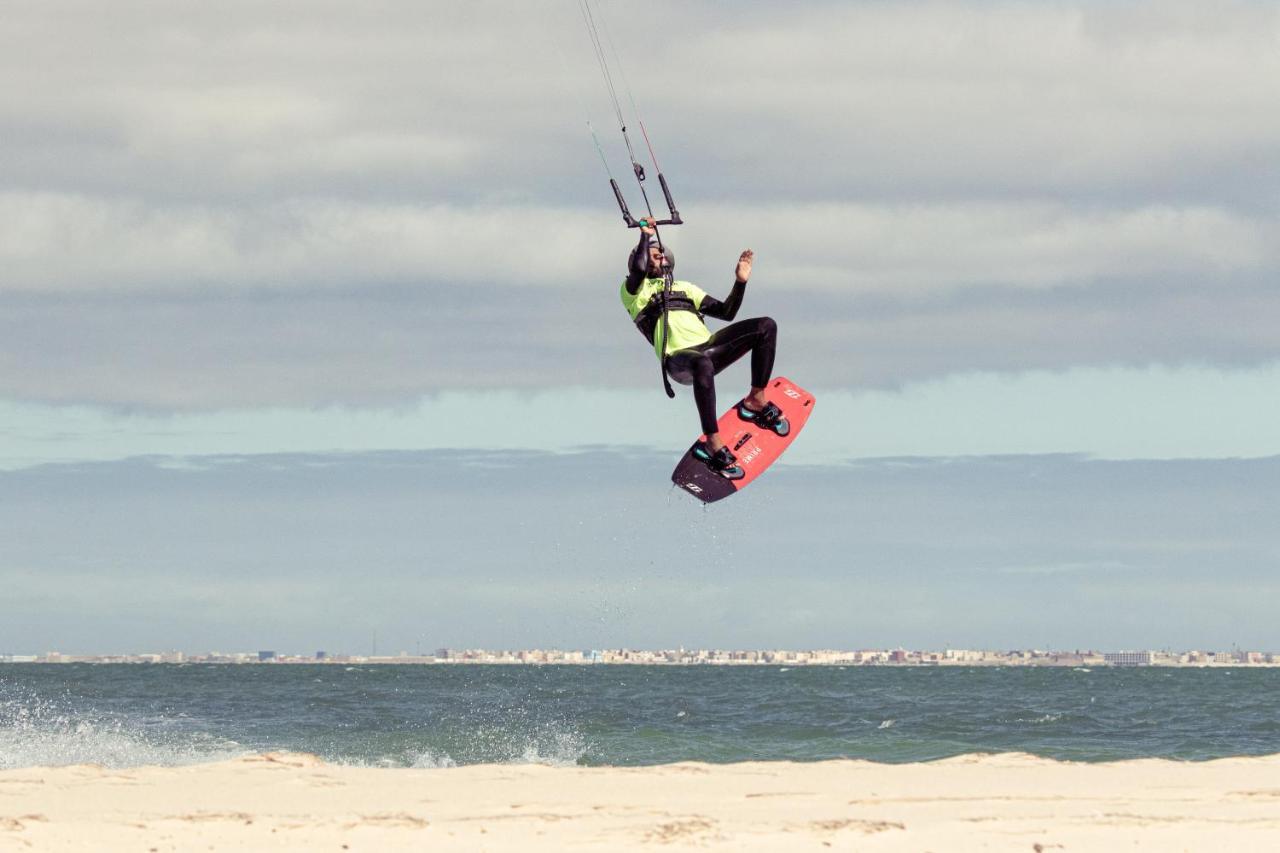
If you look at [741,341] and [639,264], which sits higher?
[639,264]

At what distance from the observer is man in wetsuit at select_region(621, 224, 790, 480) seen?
1412 centimetres

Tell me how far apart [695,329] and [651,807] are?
13.8ft

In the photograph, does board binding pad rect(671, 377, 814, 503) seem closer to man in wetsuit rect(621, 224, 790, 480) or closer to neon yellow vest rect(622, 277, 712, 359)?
man in wetsuit rect(621, 224, 790, 480)

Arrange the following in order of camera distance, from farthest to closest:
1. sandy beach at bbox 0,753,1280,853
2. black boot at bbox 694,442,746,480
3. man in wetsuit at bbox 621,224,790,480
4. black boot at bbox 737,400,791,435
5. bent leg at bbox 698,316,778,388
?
black boot at bbox 737,400,791,435 < black boot at bbox 694,442,746,480 < bent leg at bbox 698,316,778,388 < man in wetsuit at bbox 621,224,790,480 < sandy beach at bbox 0,753,1280,853

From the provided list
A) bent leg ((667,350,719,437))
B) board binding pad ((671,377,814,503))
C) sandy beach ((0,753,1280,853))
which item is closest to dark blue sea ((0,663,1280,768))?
sandy beach ((0,753,1280,853))

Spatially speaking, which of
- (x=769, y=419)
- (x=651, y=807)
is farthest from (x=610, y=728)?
(x=651, y=807)

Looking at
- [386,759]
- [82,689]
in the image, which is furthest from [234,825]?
[82,689]

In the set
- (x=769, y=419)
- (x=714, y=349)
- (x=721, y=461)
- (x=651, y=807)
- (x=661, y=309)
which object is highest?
(x=661, y=309)

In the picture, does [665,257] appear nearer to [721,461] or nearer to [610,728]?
[721,461]

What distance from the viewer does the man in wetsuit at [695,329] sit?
14117mm

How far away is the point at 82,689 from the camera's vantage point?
2653 inches

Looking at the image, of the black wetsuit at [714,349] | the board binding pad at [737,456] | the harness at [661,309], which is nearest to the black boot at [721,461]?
the board binding pad at [737,456]

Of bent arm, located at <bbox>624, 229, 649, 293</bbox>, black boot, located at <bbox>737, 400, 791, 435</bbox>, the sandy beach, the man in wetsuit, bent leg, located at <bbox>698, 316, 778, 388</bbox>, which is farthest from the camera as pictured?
black boot, located at <bbox>737, 400, 791, 435</bbox>

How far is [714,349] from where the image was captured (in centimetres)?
1451
